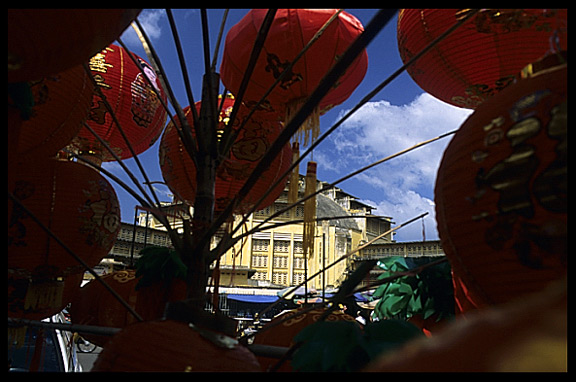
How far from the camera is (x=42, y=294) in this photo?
1608 mm

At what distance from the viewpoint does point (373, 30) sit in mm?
689

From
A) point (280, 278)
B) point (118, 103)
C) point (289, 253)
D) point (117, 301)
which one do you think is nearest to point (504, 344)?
point (117, 301)

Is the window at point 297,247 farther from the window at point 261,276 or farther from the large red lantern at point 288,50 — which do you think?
the large red lantern at point 288,50

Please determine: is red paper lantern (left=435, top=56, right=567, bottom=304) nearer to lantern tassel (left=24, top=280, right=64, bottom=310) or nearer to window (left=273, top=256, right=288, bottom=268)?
lantern tassel (left=24, top=280, right=64, bottom=310)

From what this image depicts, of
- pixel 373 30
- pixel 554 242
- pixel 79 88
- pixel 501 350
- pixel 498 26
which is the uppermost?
pixel 498 26

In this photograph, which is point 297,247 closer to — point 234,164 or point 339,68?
point 234,164

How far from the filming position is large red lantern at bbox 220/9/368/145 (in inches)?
72.2

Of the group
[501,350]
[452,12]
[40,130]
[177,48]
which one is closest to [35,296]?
[40,130]

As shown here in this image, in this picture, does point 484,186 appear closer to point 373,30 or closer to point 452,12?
point 373,30

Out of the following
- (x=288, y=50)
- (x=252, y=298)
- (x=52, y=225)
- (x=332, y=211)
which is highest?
(x=332, y=211)

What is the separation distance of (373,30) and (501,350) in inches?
20.4

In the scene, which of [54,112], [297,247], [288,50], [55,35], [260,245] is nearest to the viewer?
[55,35]

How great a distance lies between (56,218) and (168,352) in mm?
978

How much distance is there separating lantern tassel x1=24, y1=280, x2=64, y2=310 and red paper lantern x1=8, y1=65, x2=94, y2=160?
1.66ft
